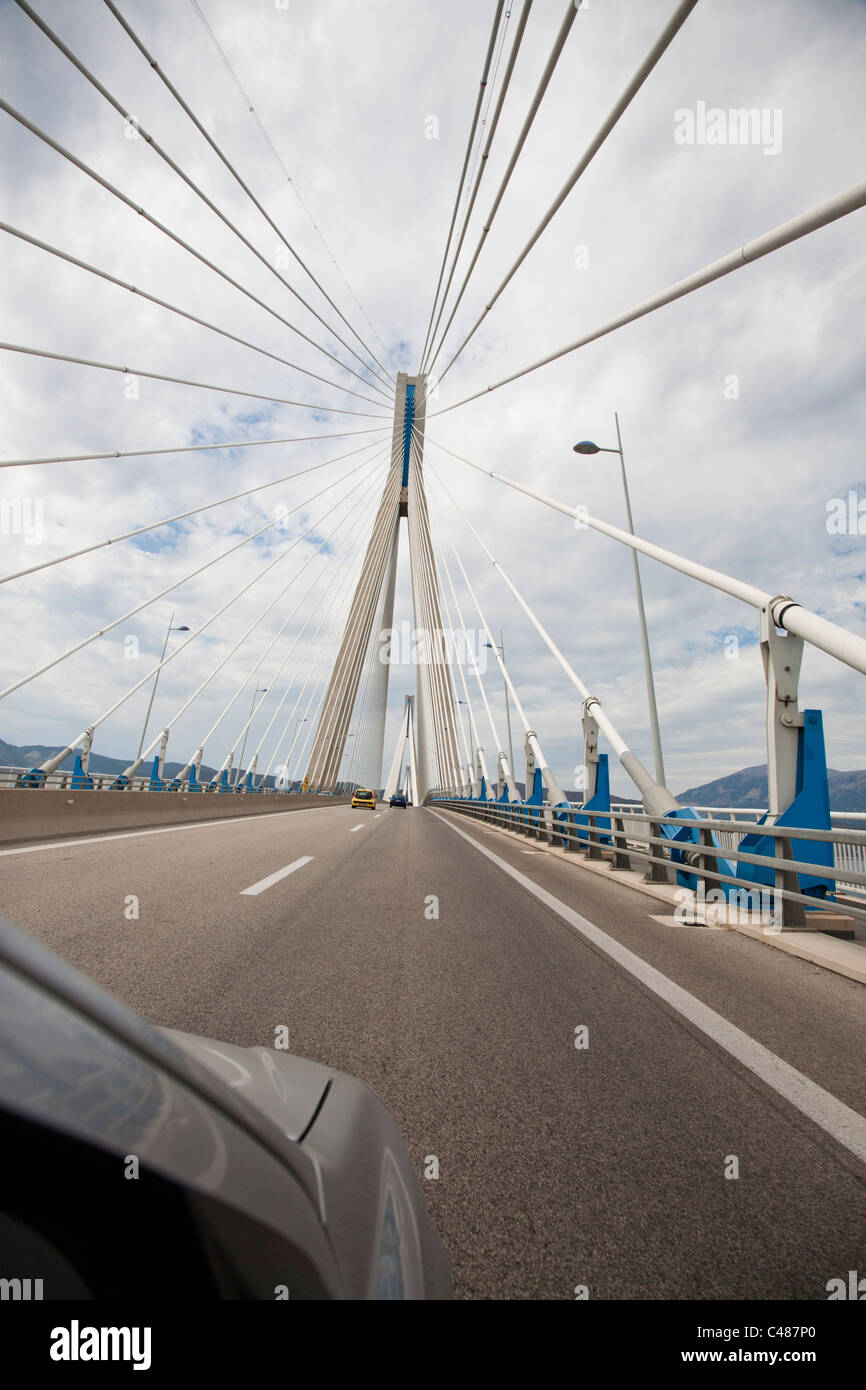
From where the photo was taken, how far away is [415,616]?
157 feet

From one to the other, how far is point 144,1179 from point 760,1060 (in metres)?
3.44

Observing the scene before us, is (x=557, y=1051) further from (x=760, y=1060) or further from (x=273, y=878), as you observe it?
(x=273, y=878)

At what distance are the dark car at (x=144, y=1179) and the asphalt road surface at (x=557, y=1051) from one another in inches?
42.3

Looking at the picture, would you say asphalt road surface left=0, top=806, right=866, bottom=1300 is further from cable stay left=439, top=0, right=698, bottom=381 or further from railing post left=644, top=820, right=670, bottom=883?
cable stay left=439, top=0, right=698, bottom=381

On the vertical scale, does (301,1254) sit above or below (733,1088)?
above

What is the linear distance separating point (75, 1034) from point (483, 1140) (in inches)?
85.3

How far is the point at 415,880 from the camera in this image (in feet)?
31.3

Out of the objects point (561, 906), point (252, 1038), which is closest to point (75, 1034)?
point (252, 1038)

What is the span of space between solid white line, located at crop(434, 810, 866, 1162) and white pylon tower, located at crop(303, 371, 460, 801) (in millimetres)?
36517

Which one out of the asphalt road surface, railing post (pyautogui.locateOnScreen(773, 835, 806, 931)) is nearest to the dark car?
the asphalt road surface

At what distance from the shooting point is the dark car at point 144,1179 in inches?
27.6
